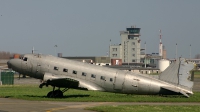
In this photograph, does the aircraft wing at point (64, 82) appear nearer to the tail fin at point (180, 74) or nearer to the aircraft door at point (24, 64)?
the aircraft door at point (24, 64)

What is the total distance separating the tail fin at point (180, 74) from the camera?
131 ft

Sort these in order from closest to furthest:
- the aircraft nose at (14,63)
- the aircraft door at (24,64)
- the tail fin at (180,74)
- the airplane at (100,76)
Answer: the tail fin at (180,74) < the airplane at (100,76) < the aircraft door at (24,64) < the aircraft nose at (14,63)

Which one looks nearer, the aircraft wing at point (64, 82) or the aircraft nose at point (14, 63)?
the aircraft wing at point (64, 82)

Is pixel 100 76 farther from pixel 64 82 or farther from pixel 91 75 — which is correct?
pixel 64 82

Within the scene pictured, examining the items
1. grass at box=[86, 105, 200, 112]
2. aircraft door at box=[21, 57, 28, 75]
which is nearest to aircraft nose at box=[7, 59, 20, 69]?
aircraft door at box=[21, 57, 28, 75]

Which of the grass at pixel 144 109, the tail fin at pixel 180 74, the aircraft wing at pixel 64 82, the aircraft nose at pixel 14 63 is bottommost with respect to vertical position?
the grass at pixel 144 109

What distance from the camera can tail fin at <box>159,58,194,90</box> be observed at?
131 feet

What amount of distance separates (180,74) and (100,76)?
25.3ft

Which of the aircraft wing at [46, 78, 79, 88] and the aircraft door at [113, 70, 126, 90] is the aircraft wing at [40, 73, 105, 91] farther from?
the aircraft door at [113, 70, 126, 90]

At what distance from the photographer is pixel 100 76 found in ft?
133

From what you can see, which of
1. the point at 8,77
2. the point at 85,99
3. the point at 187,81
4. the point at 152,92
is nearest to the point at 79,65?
the point at 85,99

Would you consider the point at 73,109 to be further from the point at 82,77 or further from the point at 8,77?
the point at 8,77

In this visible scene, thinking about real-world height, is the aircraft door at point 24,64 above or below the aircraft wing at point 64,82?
above

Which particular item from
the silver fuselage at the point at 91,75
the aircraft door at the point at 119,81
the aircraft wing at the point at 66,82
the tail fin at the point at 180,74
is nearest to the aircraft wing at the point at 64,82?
the aircraft wing at the point at 66,82
